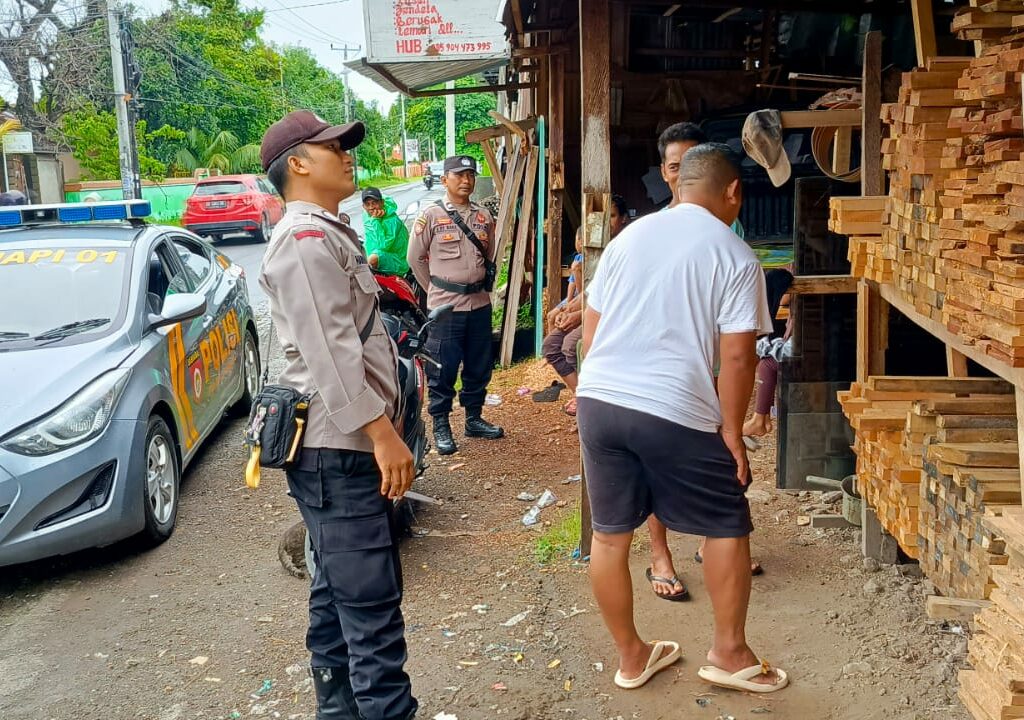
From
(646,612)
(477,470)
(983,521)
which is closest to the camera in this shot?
(983,521)

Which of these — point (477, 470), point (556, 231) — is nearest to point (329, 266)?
point (477, 470)

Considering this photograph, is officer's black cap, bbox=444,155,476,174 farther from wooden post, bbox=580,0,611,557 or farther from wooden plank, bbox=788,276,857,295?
wooden plank, bbox=788,276,857,295

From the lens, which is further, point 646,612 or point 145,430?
point 145,430

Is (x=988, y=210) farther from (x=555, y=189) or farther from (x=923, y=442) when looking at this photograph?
(x=555, y=189)

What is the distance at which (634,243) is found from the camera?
10.5ft

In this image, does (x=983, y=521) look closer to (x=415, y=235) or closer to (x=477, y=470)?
(x=477, y=470)

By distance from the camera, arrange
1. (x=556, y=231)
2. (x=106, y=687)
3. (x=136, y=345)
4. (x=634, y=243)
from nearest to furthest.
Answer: (x=634, y=243) → (x=106, y=687) → (x=136, y=345) → (x=556, y=231)

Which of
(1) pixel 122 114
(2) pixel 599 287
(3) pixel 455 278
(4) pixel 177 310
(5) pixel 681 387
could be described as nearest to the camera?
(5) pixel 681 387

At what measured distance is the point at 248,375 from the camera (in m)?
7.62

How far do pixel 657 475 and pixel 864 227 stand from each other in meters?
1.52

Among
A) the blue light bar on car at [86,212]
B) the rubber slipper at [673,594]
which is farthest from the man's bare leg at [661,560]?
the blue light bar on car at [86,212]

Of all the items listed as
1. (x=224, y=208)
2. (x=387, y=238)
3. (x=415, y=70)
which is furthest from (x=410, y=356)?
(x=224, y=208)

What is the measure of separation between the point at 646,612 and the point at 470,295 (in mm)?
3137

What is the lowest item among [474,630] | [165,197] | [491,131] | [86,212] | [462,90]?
[474,630]
